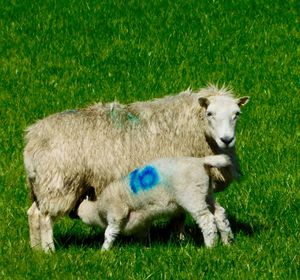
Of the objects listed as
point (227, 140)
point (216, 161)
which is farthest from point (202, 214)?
point (227, 140)

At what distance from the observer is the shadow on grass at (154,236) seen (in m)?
8.45

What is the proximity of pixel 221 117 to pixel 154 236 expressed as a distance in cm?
125

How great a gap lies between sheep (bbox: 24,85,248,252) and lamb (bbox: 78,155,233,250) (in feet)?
0.73

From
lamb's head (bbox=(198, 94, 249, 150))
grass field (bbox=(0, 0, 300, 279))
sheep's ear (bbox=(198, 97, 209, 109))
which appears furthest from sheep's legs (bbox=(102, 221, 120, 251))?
sheep's ear (bbox=(198, 97, 209, 109))

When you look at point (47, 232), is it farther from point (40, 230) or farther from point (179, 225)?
point (179, 225)

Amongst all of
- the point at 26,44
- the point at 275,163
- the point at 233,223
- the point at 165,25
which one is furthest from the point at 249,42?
the point at 233,223

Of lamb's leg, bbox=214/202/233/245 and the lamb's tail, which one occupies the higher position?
the lamb's tail

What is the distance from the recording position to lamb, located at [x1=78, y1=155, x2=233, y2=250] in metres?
7.82

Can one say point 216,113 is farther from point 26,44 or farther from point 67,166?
point 26,44

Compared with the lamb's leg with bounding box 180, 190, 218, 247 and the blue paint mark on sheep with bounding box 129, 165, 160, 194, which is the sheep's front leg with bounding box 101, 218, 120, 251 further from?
the lamb's leg with bounding box 180, 190, 218, 247

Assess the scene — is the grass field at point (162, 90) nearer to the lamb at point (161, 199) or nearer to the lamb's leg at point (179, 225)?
the lamb's leg at point (179, 225)

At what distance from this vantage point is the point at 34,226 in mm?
8430

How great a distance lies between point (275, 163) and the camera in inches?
423

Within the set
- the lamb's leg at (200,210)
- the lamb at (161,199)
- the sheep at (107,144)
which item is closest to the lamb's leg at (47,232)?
the sheep at (107,144)
